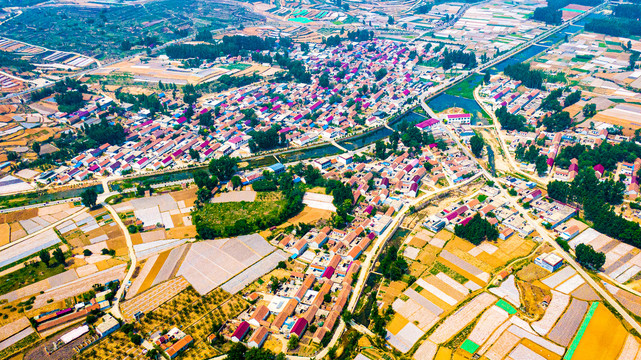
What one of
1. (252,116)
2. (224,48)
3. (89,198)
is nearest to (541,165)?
(252,116)

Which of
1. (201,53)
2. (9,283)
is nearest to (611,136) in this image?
(9,283)

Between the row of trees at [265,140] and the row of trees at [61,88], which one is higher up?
the row of trees at [61,88]

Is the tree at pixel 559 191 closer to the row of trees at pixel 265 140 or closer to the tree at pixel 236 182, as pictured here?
the row of trees at pixel 265 140

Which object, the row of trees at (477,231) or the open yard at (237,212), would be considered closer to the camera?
the row of trees at (477,231)

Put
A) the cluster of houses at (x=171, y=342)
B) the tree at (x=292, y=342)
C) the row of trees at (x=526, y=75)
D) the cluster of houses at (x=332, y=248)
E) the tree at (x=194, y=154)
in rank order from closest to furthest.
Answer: the cluster of houses at (x=171, y=342) → the tree at (x=292, y=342) → the cluster of houses at (x=332, y=248) → the tree at (x=194, y=154) → the row of trees at (x=526, y=75)

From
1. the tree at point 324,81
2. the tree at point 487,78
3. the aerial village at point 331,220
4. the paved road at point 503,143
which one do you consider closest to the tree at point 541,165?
the aerial village at point 331,220

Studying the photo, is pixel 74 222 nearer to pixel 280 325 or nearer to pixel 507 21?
pixel 280 325

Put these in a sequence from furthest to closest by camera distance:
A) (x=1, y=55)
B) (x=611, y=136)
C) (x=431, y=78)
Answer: (x=1, y=55)
(x=431, y=78)
(x=611, y=136)

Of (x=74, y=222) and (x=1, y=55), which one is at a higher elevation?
(x=1, y=55)
